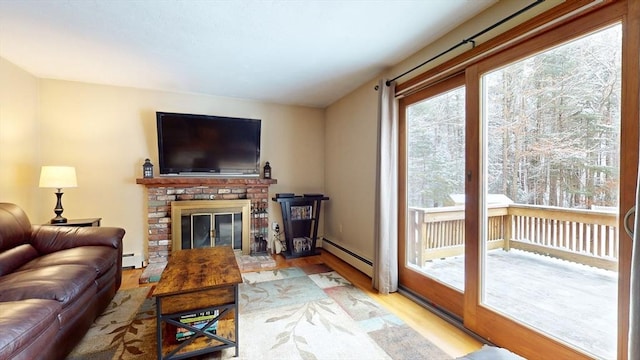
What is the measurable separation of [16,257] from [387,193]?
125 inches

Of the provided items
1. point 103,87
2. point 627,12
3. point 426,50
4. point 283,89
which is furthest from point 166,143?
point 627,12

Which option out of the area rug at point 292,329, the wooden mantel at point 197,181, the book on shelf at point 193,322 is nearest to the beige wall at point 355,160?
the area rug at point 292,329

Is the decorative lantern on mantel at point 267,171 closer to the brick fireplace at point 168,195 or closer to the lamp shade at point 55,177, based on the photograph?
the brick fireplace at point 168,195

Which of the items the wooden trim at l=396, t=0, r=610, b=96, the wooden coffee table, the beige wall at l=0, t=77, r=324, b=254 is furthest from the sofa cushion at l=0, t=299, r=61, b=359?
the wooden trim at l=396, t=0, r=610, b=96

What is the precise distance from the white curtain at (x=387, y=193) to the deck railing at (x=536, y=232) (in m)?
0.29

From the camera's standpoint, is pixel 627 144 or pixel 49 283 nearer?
pixel 627 144

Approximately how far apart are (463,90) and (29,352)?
10.5ft

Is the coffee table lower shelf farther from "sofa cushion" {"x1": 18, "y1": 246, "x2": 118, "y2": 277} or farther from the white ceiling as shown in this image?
the white ceiling

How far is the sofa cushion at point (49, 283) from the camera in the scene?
61.9 inches

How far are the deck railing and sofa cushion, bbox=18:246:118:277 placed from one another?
281cm

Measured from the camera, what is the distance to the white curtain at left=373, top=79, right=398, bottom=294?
276cm

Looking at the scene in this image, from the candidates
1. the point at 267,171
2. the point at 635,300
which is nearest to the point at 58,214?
the point at 267,171

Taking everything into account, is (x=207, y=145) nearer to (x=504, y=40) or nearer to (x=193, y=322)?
(x=193, y=322)

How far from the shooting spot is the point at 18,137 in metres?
2.90
